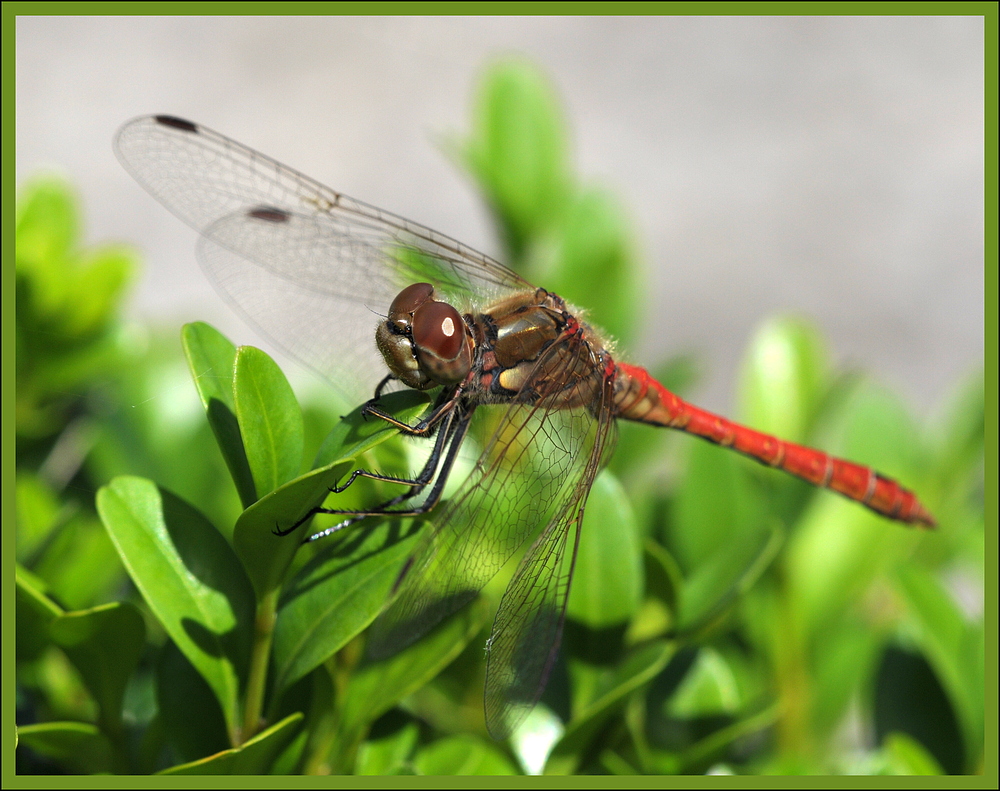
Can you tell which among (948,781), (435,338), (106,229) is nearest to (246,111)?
(106,229)

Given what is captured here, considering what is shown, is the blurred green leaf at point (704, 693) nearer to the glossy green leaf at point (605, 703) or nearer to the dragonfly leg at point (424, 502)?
the glossy green leaf at point (605, 703)

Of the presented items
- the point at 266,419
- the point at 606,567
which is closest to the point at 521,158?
the point at 606,567

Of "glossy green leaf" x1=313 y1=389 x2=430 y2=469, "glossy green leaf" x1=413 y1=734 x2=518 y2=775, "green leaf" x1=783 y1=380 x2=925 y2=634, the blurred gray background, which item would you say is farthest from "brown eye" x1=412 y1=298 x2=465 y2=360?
the blurred gray background

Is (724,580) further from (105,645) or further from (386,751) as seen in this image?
(105,645)

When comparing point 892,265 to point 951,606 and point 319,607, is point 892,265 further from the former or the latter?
point 319,607

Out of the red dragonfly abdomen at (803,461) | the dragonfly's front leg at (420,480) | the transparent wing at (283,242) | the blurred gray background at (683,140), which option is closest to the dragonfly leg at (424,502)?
the dragonfly's front leg at (420,480)
